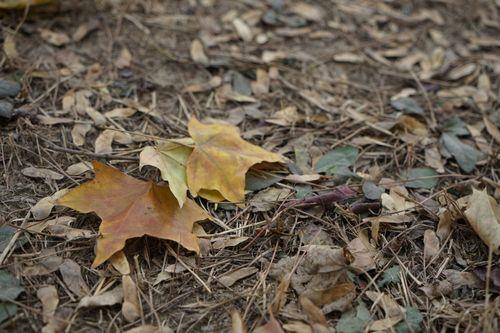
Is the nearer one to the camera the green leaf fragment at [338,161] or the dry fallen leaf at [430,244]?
the dry fallen leaf at [430,244]

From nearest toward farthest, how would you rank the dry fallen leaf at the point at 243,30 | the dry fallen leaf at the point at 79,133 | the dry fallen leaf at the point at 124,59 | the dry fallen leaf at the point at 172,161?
1. the dry fallen leaf at the point at 172,161
2. the dry fallen leaf at the point at 79,133
3. the dry fallen leaf at the point at 124,59
4. the dry fallen leaf at the point at 243,30

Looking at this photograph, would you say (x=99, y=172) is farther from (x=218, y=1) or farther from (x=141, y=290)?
(x=218, y=1)

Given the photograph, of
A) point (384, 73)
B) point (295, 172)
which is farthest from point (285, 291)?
point (384, 73)

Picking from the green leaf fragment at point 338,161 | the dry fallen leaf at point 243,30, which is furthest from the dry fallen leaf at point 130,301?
the dry fallen leaf at point 243,30

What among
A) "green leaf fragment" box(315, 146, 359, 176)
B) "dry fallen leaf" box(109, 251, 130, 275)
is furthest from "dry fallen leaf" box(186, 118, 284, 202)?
"dry fallen leaf" box(109, 251, 130, 275)

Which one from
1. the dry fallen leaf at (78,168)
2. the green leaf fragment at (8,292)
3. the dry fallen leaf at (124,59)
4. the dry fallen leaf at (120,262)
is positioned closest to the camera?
the green leaf fragment at (8,292)

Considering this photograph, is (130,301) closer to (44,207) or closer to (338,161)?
(44,207)

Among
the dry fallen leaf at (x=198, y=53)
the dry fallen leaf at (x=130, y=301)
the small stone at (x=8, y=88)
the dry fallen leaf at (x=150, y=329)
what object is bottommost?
the dry fallen leaf at (x=150, y=329)

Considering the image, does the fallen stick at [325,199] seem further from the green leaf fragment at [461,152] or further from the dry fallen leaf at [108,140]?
the dry fallen leaf at [108,140]

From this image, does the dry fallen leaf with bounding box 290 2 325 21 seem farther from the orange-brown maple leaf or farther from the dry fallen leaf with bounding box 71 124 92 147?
the orange-brown maple leaf
